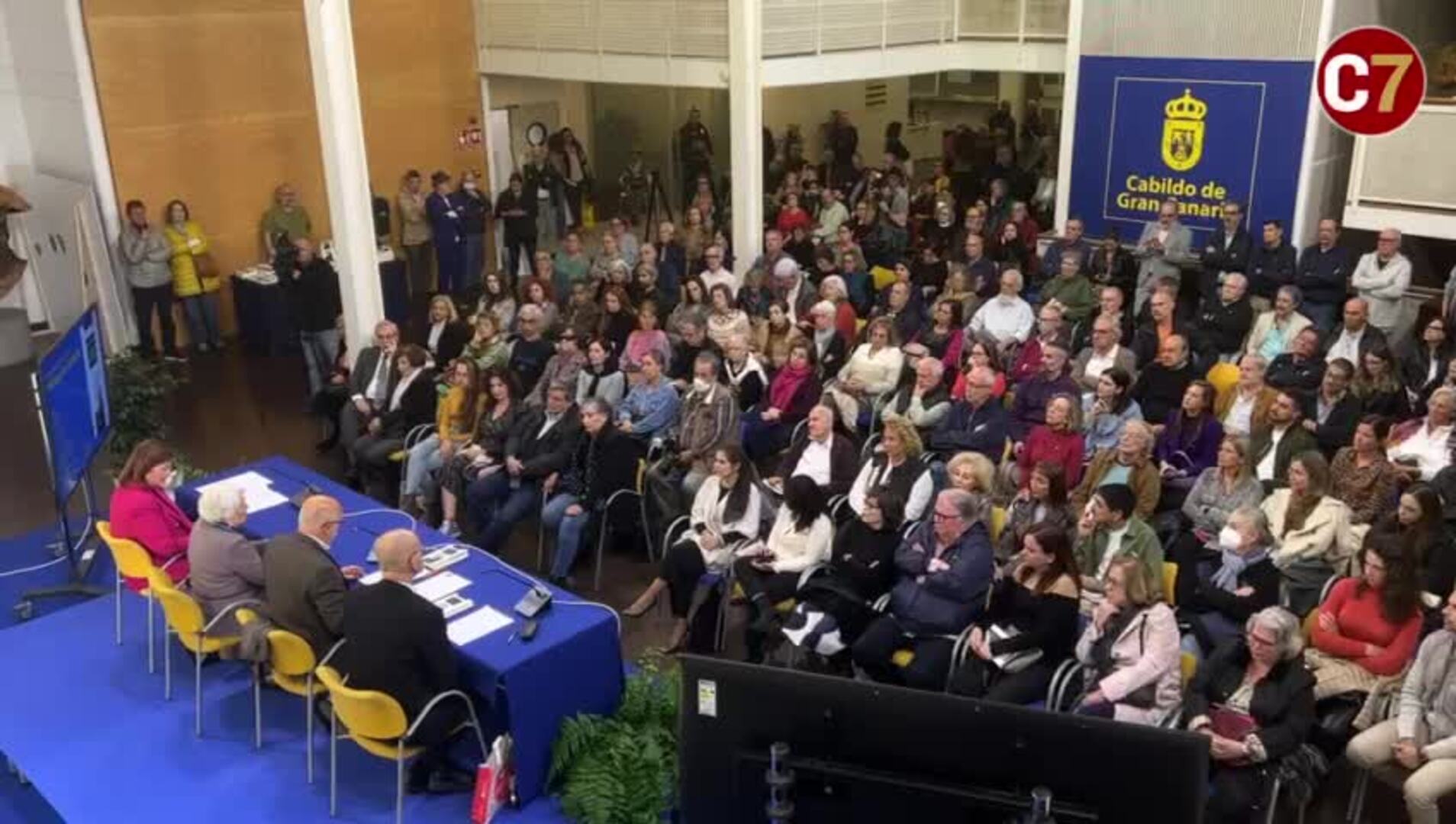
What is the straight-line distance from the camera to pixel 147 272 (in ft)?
38.9

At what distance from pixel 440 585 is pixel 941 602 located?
2.30 m

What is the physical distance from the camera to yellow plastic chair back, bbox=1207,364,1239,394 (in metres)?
7.88

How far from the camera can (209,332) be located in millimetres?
12523

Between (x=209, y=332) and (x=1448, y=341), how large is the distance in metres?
11.1

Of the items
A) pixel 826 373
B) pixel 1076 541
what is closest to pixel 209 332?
pixel 826 373

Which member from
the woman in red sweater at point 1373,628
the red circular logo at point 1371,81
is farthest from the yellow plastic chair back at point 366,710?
the red circular logo at point 1371,81

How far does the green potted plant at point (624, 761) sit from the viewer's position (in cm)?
484

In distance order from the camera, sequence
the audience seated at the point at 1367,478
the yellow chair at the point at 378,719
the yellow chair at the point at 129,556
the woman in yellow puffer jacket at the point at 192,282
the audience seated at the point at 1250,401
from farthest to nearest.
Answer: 1. the woman in yellow puffer jacket at the point at 192,282
2. the audience seated at the point at 1250,401
3. the audience seated at the point at 1367,478
4. the yellow chair at the point at 129,556
5. the yellow chair at the point at 378,719

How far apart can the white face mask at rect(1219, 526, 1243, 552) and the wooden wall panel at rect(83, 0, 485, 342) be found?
34.9 feet

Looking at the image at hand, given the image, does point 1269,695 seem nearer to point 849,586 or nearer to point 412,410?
point 849,586

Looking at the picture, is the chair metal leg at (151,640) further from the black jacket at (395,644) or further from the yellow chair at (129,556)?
the black jacket at (395,644)

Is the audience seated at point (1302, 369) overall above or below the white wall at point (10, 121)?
below

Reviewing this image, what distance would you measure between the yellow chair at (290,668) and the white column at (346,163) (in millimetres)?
4824

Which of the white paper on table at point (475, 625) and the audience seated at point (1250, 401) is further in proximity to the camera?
the audience seated at point (1250, 401)
